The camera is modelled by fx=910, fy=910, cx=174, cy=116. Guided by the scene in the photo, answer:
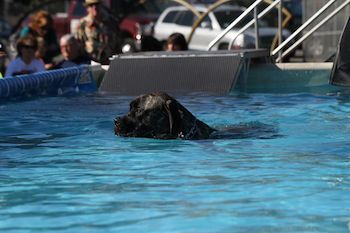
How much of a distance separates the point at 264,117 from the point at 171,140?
1917 mm

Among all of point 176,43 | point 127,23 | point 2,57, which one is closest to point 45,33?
point 2,57

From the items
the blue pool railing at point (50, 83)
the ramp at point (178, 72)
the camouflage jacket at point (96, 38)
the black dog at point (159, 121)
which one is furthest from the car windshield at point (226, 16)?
the black dog at point (159, 121)

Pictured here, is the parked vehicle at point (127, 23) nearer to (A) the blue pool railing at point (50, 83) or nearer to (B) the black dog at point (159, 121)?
(A) the blue pool railing at point (50, 83)

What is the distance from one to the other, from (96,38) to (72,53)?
115 centimetres

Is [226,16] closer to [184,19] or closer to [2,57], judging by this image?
[184,19]

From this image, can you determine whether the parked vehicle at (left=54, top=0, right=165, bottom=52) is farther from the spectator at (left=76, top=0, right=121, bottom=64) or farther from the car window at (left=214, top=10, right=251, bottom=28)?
the spectator at (left=76, top=0, right=121, bottom=64)

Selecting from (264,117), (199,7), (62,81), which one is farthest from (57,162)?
(199,7)

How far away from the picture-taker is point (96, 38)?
1388 centimetres

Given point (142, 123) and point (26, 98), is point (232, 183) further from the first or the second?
point (26, 98)

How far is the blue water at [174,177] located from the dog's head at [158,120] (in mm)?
103

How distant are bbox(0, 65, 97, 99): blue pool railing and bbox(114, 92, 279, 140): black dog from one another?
3.13 metres

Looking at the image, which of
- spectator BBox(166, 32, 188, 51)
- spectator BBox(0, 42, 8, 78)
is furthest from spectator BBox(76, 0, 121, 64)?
spectator BBox(166, 32, 188, 51)

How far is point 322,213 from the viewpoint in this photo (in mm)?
4758

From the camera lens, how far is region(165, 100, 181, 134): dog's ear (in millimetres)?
7316
